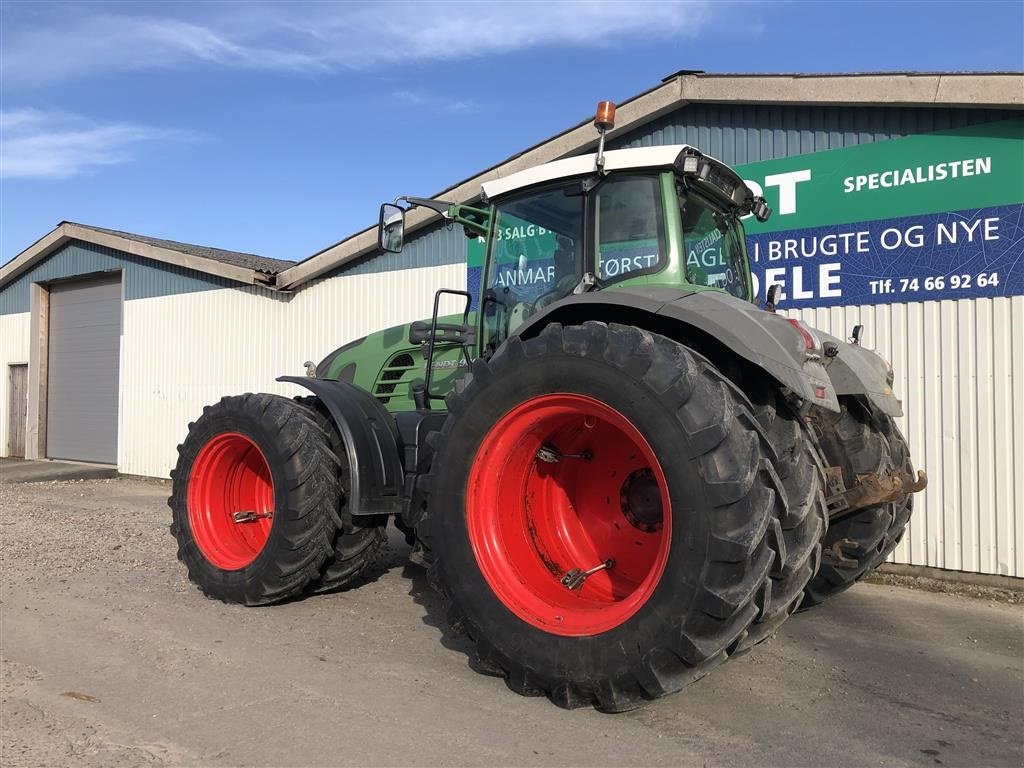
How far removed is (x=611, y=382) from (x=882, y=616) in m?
3.27

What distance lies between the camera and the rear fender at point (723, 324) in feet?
9.94

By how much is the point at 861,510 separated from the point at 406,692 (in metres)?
2.66

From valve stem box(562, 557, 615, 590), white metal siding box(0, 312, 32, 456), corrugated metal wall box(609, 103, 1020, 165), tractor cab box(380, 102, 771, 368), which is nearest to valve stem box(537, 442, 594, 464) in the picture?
valve stem box(562, 557, 615, 590)

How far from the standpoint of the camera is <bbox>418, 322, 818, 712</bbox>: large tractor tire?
2.80 m

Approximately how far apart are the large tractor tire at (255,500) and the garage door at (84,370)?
10.6 m

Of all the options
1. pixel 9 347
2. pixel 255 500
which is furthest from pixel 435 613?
pixel 9 347

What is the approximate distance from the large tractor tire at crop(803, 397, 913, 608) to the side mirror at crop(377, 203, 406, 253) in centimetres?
258

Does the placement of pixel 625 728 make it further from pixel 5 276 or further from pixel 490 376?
pixel 5 276

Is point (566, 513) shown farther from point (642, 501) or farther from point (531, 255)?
point (531, 255)

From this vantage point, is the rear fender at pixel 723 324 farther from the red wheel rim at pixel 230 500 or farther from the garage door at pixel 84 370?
the garage door at pixel 84 370

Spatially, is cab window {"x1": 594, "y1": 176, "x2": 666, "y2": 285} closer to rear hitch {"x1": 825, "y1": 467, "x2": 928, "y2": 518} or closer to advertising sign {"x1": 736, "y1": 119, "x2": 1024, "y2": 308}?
rear hitch {"x1": 825, "y1": 467, "x2": 928, "y2": 518}

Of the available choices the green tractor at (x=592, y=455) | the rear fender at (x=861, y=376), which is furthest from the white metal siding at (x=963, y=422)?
the rear fender at (x=861, y=376)

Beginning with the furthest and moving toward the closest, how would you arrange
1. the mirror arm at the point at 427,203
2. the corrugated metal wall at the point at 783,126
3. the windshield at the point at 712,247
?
the corrugated metal wall at the point at 783,126 → the mirror arm at the point at 427,203 → the windshield at the point at 712,247

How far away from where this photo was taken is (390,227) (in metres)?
4.64
